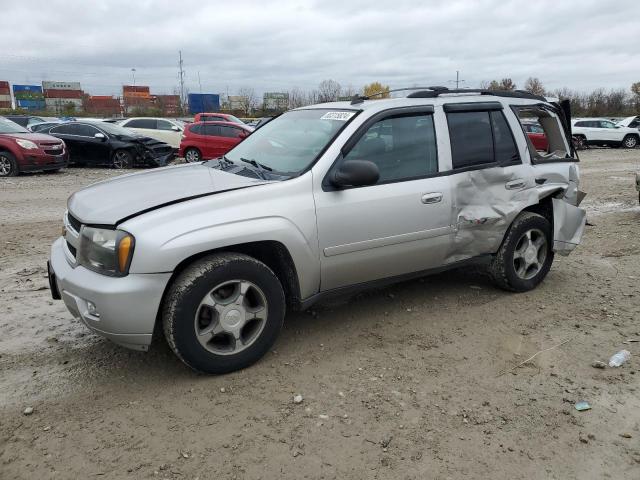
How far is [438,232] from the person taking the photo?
414 centimetres

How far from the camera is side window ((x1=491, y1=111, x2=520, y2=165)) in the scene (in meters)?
4.61

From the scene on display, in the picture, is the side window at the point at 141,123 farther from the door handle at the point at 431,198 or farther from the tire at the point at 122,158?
the door handle at the point at 431,198

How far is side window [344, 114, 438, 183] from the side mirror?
21cm

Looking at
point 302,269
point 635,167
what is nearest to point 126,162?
point 302,269

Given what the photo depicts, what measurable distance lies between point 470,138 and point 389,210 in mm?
1166

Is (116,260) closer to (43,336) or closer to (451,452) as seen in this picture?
(43,336)

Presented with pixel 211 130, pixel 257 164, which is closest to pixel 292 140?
pixel 257 164

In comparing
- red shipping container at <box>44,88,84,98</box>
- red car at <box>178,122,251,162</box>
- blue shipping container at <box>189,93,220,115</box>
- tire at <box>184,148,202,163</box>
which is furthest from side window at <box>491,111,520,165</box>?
red shipping container at <box>44,88,84,98</box>

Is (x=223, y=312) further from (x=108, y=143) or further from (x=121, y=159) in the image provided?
(x=108, y=143)

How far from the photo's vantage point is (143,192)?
11.6 feet

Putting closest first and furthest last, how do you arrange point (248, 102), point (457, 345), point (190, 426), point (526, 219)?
1. point (190, 426)
2. point (457, 345)
3. point (526, 219)
4. point (248, 102)

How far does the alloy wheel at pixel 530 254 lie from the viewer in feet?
15.9

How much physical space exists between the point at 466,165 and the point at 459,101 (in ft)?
1.89

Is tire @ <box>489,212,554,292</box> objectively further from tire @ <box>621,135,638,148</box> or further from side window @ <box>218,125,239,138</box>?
tire @ <box>621,135,638,148</box>
